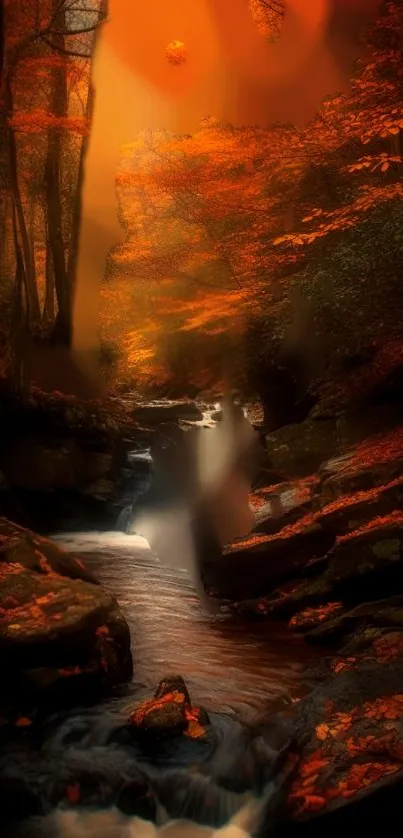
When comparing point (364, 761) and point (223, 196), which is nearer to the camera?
point (364, 761)

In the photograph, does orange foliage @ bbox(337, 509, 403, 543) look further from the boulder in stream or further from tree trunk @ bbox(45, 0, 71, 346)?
tree trunk @ bbox(45, 0, 71, 346)

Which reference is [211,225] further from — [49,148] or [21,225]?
[21,225]

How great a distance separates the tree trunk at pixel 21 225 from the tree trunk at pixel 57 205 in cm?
87

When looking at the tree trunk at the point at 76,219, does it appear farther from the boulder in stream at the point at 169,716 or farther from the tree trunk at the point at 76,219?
the boulder in stream at the point at 169,716

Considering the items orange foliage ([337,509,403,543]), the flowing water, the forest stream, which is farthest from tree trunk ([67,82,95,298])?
orange foliage ([337,509,403,543])

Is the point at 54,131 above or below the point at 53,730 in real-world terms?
above

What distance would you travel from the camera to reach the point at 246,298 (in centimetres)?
1925

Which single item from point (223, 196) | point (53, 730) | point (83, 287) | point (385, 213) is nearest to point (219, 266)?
point (223, 196)

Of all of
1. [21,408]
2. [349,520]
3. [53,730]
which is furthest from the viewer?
[21,408]

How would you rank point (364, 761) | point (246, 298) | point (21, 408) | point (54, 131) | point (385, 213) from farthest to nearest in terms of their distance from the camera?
point (246, 298) < point (54, 131) < point (21, 408) < point (385, 213) < point (364, 761)

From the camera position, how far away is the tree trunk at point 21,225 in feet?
43.2

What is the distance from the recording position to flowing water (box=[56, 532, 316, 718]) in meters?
6.30

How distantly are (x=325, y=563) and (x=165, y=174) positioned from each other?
1802 centimetres

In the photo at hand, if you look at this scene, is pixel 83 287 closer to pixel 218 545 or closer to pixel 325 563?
pixel 218 545
